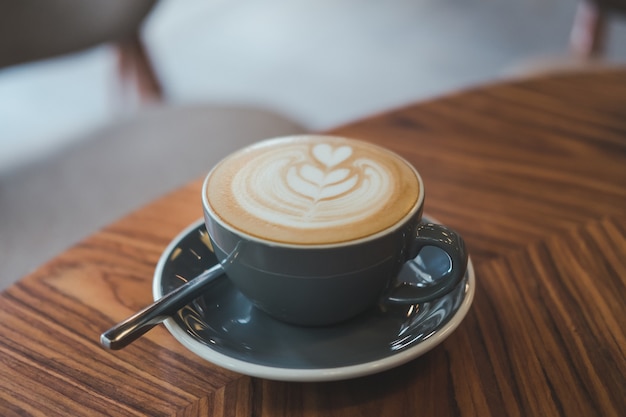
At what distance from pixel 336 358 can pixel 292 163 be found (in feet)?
0.42

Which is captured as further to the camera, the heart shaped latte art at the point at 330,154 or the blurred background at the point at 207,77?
the blurred background at the point at 207,77

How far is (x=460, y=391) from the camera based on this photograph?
331mm

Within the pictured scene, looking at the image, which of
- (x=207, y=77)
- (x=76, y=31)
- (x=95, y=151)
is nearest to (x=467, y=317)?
(x=95, y=151)

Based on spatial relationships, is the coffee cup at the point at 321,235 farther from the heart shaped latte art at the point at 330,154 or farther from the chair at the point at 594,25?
the chair at the point at 594,25

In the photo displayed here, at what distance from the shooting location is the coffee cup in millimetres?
319

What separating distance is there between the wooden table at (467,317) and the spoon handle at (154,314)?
3cm

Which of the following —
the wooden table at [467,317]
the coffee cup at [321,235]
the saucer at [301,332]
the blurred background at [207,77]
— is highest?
the coffee cup at [321,235]

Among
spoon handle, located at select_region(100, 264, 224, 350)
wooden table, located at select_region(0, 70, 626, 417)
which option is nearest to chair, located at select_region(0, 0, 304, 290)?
wooden table, located at select_region(0, 70, 626, 417)

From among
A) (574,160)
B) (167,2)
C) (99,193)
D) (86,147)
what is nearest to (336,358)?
(574,160)

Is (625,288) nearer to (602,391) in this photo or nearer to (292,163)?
(602,391)

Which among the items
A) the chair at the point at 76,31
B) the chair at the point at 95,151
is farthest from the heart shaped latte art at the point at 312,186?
the chair at the point at 76,31

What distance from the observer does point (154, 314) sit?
34 centimetres

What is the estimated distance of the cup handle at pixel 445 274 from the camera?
0.34m

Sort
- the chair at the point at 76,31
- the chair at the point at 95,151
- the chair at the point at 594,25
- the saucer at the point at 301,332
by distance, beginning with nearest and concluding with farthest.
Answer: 1. the saucer at the point at 301,332
2. the chair at the point at 95,151
3. the chair at the point at 76,31
4. the chair at the point at 594,25
